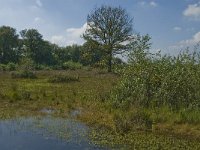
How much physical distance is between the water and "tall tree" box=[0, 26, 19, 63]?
256ft

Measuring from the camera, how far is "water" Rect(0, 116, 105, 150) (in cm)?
1470

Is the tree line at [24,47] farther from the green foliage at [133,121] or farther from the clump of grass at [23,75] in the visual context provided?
the green foliage at [133,121]

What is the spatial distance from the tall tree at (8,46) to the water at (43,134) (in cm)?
7803

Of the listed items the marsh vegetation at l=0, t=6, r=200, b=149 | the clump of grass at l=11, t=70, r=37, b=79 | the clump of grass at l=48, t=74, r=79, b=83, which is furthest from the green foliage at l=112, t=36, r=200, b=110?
the clump of grass at l=11, t=70, r=37, b=79

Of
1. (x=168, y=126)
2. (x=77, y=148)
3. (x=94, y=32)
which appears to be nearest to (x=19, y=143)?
(x=77, y=148)

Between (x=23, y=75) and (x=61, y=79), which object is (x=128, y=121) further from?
(x=23, y=75)

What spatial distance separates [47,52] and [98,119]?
85.2m

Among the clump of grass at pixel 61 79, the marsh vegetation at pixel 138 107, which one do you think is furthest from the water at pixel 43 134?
the clump of grass at pixel 61 79

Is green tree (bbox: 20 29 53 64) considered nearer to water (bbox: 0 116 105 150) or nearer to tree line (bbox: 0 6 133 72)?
tree line (bbox: 0 6 133 72)

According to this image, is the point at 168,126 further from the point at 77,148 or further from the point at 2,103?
the point at 2,103

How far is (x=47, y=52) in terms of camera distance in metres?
103

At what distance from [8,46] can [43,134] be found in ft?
276

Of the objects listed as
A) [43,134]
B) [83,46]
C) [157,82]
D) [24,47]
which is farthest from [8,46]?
[43,134]

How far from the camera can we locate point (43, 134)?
54.7 feet
